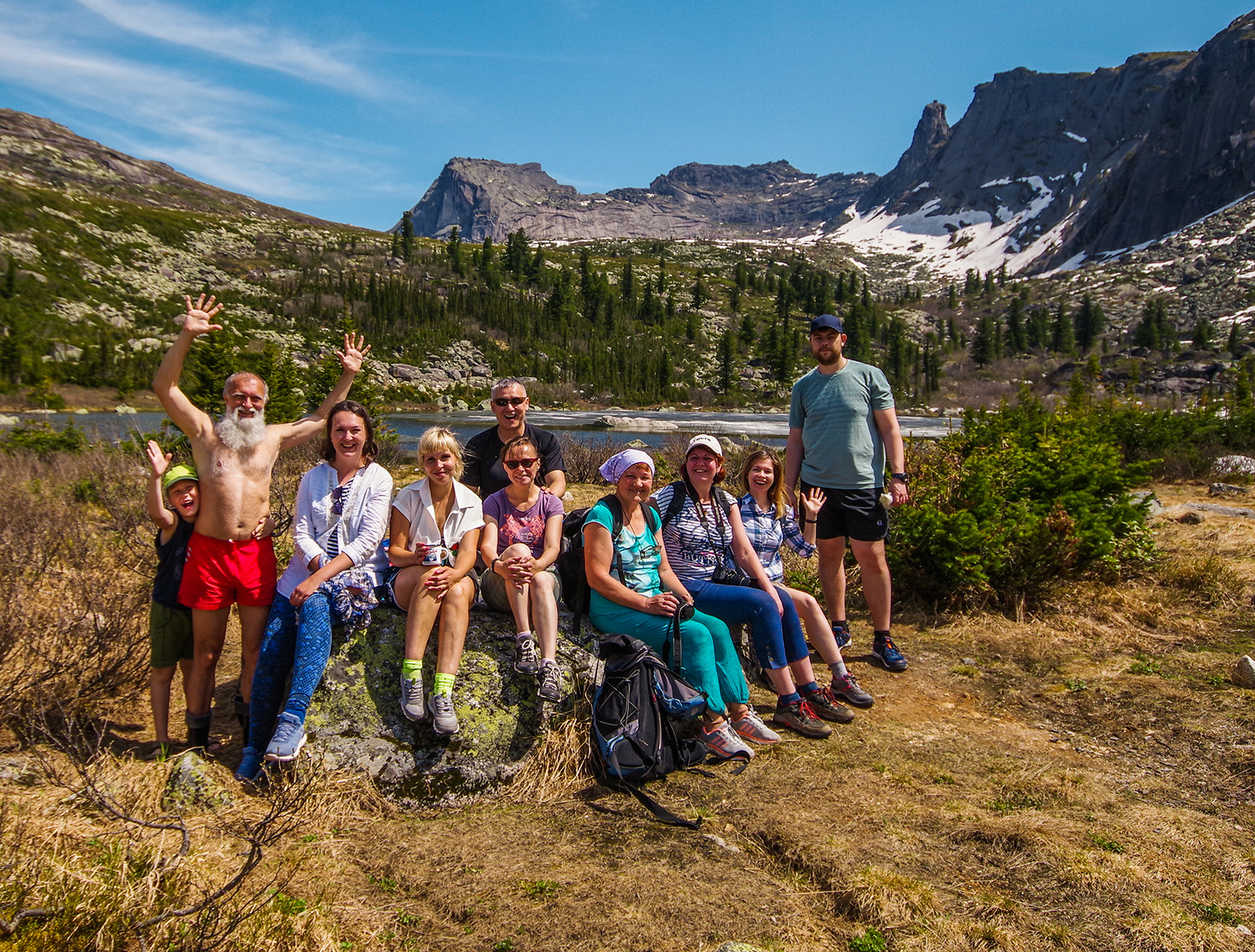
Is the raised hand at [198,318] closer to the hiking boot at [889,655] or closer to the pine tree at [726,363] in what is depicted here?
the hiking boot at [889,655]

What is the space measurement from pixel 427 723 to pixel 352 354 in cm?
220

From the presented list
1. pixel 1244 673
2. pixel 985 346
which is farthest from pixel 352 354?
pixel 985 346

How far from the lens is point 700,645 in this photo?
3.95 metres

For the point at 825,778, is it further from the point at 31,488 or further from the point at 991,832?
the point at 31,488

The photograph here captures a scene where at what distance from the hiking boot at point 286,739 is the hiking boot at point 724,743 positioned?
6.75 feet

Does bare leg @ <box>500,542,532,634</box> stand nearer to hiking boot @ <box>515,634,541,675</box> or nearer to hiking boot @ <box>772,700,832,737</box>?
hiking boot @ <box>515,634,541,675</box>

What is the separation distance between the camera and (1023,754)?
3.91 metres

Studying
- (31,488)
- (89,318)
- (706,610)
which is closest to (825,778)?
(706,610)

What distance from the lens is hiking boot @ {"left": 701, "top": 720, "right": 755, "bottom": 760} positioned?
12.5 ft

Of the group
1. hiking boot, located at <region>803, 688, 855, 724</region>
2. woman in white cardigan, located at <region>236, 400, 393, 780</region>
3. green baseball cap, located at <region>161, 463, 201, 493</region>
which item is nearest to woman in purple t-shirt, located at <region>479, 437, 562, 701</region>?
woman in white cardigan, located at <region>236, 400, 393, 780</region>

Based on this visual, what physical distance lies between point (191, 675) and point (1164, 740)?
17.3 feet

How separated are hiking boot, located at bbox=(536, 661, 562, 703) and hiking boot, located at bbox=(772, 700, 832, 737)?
4.44 ft

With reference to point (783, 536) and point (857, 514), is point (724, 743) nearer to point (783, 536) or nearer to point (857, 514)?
point (783, 536)

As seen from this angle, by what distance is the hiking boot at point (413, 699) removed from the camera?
3.61 meters
